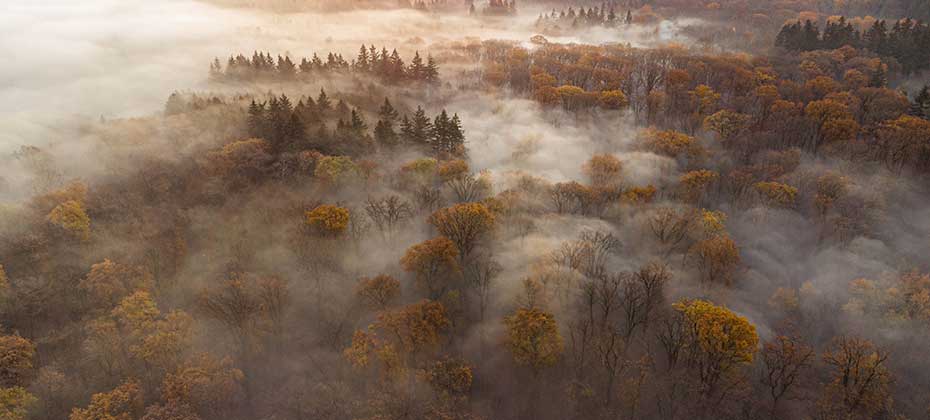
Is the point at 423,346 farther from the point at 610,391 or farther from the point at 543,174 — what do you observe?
the point at 543,174

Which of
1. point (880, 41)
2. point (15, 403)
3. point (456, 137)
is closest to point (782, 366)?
point (456, 137)

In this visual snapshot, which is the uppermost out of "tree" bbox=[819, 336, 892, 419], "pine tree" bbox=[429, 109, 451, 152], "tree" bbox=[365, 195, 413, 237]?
"pine tree" bbox=[429, 109, 451, 152]

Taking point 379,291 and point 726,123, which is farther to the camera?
point 726,123

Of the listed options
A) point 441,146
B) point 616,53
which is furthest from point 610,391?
point 616,53

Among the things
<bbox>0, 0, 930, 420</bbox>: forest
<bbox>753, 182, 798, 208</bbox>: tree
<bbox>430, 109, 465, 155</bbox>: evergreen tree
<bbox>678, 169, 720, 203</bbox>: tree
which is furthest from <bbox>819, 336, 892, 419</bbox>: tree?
<bbox>430, 109, 465, 155</bbox>: evergreen tree

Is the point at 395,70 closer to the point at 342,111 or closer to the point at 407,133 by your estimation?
the point at 342,111

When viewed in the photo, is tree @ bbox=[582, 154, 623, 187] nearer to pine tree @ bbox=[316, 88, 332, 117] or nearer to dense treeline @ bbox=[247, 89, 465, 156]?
dense treeline @ bbox=[247, 89, 465, 156]

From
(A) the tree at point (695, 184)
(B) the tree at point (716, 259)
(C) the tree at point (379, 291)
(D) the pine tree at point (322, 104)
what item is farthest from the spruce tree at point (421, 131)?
(B) the tree at point (716, 259)
